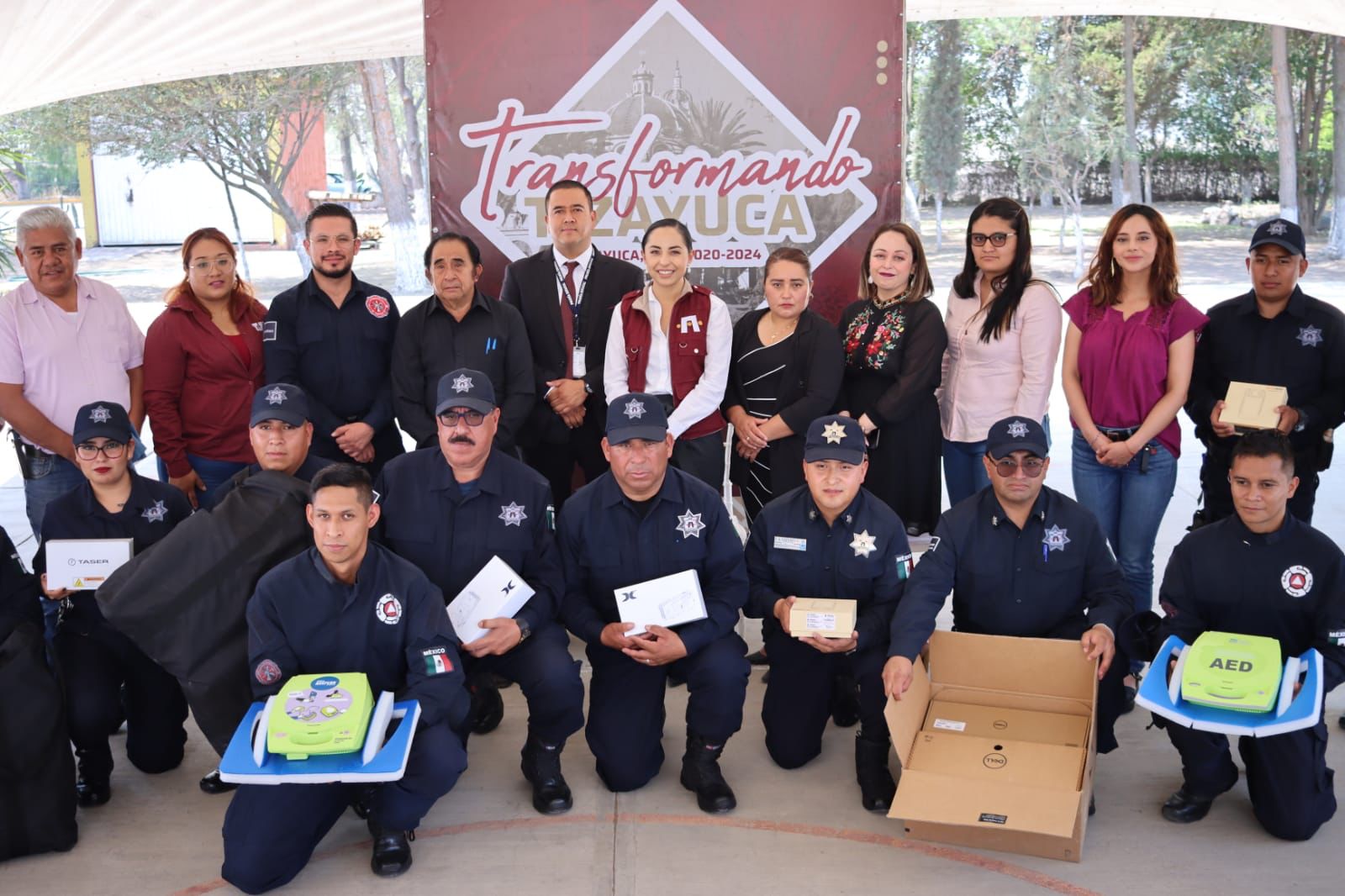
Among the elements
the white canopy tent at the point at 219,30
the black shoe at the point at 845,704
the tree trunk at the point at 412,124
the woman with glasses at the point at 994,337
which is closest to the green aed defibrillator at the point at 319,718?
the black shoe at the point at 845,704

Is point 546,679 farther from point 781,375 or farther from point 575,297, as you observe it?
point 575,297

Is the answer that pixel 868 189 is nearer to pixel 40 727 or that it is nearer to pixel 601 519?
pixel 601 519

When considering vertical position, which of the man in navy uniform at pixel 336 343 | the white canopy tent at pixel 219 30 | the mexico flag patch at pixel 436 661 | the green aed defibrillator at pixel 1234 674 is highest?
the white canopy tent at pixel 219 30

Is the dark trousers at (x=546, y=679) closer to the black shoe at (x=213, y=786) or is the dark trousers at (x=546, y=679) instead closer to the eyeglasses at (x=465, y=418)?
the eyeglasses at (x=465, y=418)

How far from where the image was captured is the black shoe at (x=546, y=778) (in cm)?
426

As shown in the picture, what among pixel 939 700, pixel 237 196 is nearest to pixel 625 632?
pixel 939 700

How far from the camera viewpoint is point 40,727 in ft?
13.0

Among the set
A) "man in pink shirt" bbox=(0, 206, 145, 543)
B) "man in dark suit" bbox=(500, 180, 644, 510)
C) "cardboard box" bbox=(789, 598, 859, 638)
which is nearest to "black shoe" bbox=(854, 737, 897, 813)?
"cardboard box" bbox=(789, 598, 859, 638)

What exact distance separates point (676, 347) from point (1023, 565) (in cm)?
181

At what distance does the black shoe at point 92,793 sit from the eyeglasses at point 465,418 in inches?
67.8

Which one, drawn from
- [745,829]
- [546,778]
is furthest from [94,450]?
[745,829]

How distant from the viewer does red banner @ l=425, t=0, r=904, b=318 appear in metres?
6.29

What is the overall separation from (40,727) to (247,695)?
0.62m

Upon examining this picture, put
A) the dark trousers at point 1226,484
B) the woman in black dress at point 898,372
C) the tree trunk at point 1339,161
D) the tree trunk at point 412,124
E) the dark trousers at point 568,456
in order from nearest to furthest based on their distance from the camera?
the dark trousers at point 1226,484
the woman in black dress at point 898,372
the dark trousers at point 568,456
the tree trunk at point 412,124
the tree trunk at point 1339,161
